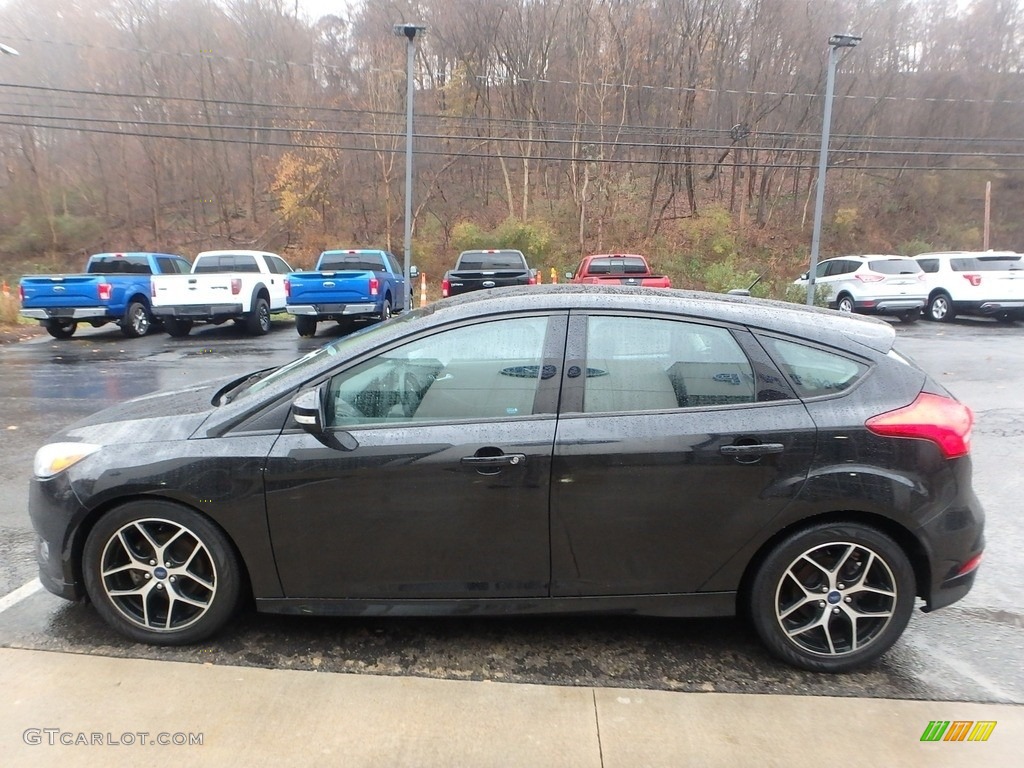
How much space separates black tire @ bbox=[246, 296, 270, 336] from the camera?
54.1 feet

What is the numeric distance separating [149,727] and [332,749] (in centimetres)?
73

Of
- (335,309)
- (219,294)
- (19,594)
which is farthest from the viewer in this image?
(219,294)

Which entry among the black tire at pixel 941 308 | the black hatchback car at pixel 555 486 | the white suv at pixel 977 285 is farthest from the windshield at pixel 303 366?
the black tire at pixel 941 308

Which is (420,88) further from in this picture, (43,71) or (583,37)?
(43,71)

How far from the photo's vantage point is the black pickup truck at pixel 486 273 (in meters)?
16.5

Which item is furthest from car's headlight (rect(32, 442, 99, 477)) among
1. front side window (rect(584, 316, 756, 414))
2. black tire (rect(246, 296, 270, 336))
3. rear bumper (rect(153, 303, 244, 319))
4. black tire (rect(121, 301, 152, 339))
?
black tire (rect(121, 301, 152, 339))

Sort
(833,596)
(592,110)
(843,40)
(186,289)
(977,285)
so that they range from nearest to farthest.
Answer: (833,596) < (186,289) < (977,285) < (843,40) < (592,110)

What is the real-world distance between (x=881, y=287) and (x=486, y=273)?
1044cm

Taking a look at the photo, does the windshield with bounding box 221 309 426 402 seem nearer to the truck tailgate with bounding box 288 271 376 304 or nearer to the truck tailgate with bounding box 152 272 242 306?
the truck tailgate with bounding box 288 271 376 304

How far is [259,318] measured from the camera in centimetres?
1678

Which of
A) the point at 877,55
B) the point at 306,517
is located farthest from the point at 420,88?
the point at 306,517

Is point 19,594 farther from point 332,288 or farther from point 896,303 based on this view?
point 896,303

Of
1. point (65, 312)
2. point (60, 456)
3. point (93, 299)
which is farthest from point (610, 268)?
point (60, 456)

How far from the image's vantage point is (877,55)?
34.6 metres
